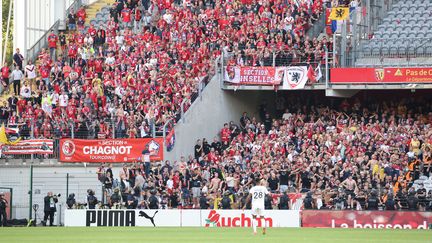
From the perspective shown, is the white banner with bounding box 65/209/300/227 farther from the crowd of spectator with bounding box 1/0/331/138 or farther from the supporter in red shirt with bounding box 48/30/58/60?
the supporter in red shirt with bounding box 48/30/58/60

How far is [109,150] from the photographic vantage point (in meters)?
51.1

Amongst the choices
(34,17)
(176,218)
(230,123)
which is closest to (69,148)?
(230,123)

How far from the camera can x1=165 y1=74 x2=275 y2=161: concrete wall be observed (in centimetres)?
5209

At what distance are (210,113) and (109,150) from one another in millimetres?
5150

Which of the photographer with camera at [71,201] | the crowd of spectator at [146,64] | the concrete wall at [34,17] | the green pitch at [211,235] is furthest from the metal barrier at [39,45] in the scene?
the green pitch at [211,235]

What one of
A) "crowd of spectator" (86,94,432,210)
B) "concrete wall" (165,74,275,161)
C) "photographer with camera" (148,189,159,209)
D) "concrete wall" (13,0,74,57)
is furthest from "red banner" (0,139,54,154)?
"concrete wall" (13,0,74,57)

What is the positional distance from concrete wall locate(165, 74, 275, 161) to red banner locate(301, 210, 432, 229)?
30.3 feet

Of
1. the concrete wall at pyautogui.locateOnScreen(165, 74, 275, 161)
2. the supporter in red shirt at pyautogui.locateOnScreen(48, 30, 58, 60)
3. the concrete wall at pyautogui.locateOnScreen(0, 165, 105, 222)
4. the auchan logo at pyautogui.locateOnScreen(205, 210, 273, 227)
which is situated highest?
the supporter in red shirt at pyautogui.locateOnScreen(48, 30, 58, 60)

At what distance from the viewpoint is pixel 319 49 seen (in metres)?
52.1

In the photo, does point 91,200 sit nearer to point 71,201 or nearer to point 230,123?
point 71,201

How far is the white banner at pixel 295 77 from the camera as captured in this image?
170 feet

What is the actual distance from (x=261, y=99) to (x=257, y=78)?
3.85m

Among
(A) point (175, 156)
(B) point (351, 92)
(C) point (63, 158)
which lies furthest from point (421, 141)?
(C) point (63, 158)

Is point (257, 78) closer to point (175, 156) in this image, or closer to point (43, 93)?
point (175, 156)
